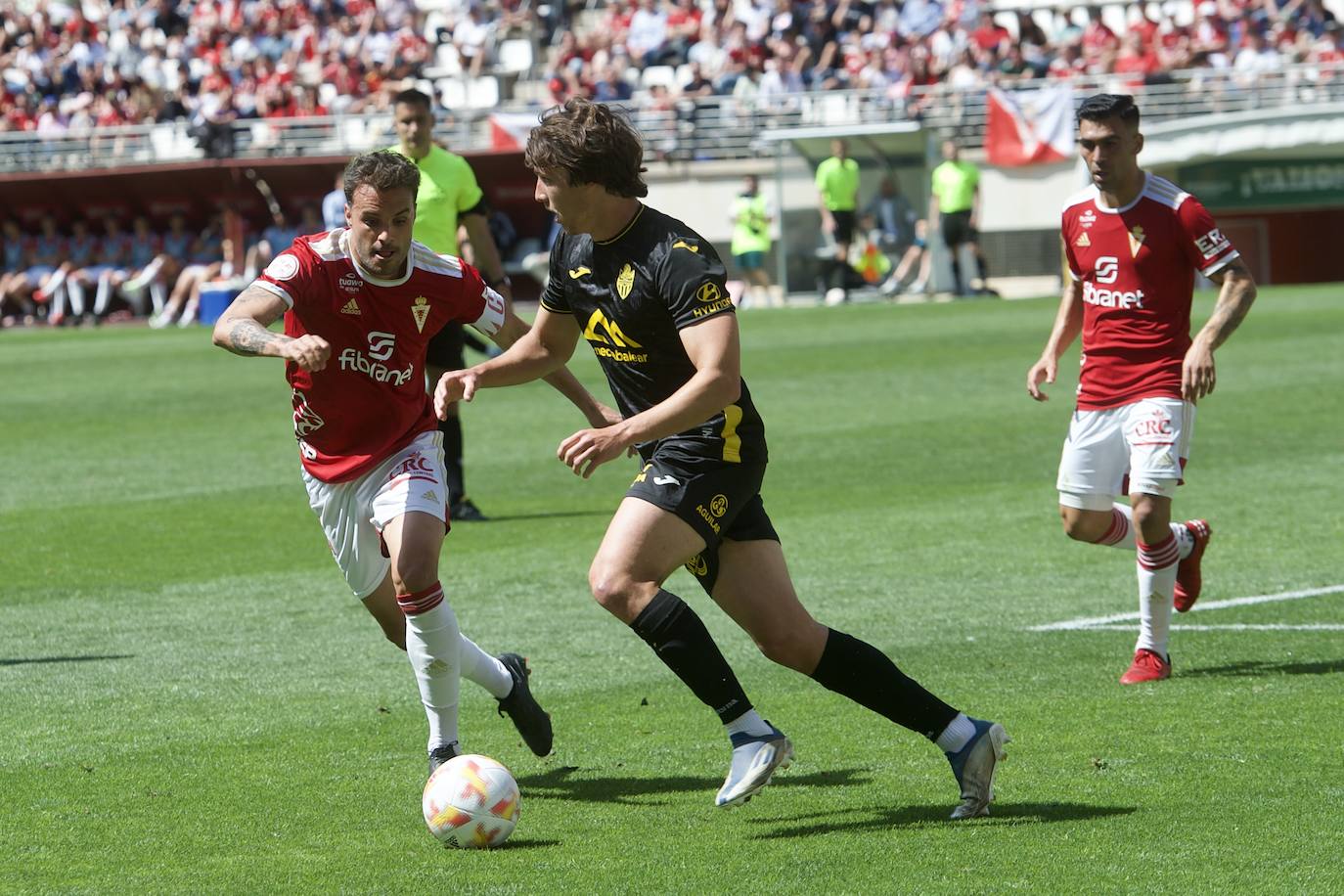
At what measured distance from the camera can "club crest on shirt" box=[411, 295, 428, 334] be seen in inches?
237

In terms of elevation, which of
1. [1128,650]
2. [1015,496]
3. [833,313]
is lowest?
[833,313]

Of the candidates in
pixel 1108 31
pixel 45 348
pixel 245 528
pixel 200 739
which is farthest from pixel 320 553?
pixel 1108 31

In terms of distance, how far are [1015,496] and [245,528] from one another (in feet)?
15.7

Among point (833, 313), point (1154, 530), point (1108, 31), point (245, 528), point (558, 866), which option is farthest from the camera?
point (1108, 31)

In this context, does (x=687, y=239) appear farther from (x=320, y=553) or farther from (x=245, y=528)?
(x=245, y=528)

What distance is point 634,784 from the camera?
568 cm

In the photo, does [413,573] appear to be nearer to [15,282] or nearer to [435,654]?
[435,654]

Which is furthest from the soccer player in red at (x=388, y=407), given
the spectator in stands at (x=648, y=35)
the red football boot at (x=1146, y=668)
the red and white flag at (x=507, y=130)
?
the spectator in stands at (x=648, y=35)

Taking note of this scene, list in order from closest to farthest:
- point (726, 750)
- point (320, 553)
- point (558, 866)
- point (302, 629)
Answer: point (558, 866) < point (726, 750) < point (302, 629) < point (320, 553)

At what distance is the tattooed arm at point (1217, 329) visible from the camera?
6926 mm

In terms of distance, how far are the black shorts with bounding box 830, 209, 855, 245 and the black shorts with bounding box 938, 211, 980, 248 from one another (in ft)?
4.86

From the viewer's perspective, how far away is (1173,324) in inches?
288

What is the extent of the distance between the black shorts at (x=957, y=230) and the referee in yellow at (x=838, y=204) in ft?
5.03

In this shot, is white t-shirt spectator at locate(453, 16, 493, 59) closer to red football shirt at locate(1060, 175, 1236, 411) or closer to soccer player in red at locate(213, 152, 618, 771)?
red football shirt at locate(1060, 175, 1236, 411)
